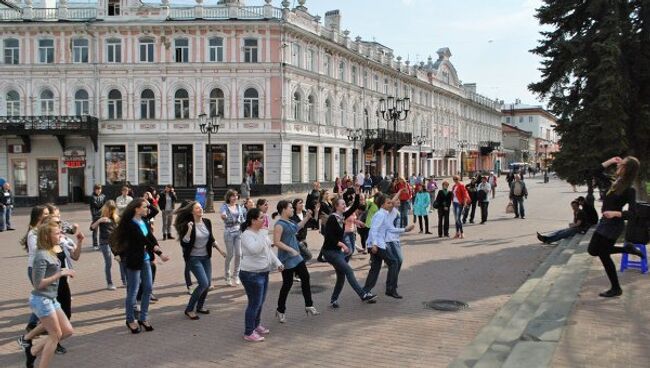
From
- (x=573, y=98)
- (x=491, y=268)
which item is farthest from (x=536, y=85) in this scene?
(x=491, y=268)

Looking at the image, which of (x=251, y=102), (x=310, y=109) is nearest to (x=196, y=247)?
(x=251, y=102)

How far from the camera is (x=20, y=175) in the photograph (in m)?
37.0

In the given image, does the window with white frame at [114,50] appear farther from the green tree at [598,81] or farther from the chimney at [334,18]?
the green tree at [598,81]

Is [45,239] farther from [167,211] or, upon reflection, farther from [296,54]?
[296,54]

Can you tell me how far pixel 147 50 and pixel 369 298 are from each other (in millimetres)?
32442

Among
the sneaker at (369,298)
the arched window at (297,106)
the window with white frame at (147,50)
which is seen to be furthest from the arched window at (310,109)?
the sneaker at (369,298)

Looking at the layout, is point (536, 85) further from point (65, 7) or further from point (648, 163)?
point (65, 7)

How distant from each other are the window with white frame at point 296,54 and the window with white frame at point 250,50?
105 inches

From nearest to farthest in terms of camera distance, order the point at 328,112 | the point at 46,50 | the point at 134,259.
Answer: the point at 134,259, the point at 46,50, the point at 328,112

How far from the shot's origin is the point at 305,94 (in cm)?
3978

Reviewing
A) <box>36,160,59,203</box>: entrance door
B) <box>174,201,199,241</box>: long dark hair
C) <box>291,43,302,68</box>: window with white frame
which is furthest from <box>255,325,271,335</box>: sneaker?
<box>36,160,59,203</box>: entrance door

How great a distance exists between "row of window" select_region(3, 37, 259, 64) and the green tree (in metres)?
26.2

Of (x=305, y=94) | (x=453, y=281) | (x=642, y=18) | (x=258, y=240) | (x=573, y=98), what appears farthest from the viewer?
(x=305, y=94)

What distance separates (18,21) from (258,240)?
3665 cm
